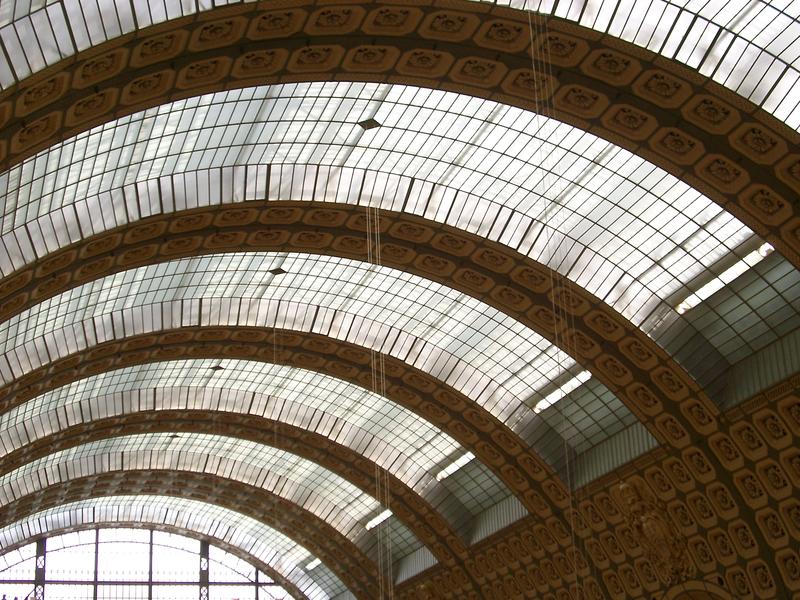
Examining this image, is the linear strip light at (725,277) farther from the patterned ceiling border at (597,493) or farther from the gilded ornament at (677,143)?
the gilded ornament at (677,143)

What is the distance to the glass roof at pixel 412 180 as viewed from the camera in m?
31.7

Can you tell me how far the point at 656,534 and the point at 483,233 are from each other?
13684mm

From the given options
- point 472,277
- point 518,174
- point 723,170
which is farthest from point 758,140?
point 472,277

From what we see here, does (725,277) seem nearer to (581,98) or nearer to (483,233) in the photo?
(483,233)

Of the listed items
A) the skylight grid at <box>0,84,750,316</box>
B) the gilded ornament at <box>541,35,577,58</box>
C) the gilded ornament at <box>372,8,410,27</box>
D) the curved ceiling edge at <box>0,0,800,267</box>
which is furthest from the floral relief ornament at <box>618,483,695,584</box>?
the gilded ornament at <box>372,8,410,27</box>

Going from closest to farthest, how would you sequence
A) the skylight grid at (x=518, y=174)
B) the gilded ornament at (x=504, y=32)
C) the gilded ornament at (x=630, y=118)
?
1. the gilded ornament at (x=504, y=32)
2. the gilded ornament at (x=630, y=118)
3. the skylight grid at (x=518, y=174)

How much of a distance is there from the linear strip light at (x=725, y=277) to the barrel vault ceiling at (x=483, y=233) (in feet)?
0.49

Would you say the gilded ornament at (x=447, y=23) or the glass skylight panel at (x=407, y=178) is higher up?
the glass skylight panel at (x=407, y=178)

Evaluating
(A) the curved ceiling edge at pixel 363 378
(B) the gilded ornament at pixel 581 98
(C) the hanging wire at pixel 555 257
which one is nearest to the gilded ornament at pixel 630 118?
(B) the gilded ornament at pixel 581 98

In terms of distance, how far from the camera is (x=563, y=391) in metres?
44.1

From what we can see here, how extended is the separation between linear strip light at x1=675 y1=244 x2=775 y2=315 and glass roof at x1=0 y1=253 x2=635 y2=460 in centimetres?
642

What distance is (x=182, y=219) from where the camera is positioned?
34438mm

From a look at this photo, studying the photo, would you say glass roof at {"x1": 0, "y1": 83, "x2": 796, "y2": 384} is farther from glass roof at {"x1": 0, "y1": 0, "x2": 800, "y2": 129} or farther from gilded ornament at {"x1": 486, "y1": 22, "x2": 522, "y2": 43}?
glass roof at {"x1": 0, "y1": 0, "x2": 800, "y2": 129}

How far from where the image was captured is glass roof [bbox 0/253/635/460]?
1619 inches
